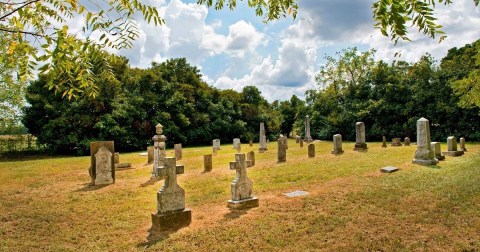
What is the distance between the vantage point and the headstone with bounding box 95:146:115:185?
13.2 meters

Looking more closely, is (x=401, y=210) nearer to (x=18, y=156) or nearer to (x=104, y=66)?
(x=104, y=66)

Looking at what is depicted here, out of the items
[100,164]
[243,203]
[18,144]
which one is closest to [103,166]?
[100,164]

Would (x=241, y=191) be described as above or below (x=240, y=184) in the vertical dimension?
below

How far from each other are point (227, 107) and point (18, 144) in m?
23.4

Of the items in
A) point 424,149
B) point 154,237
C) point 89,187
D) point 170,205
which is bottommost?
point 154,237

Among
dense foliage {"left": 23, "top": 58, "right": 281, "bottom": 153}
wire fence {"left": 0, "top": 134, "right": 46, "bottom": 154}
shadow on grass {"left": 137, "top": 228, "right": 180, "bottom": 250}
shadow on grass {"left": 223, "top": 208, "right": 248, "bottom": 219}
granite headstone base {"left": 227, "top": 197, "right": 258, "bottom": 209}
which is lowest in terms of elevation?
shadow on grass {"left": 137, "top": 228, "right": 180, "bottom": 250}

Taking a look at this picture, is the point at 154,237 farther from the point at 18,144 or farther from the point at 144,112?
the point at 18,144

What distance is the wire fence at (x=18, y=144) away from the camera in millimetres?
30672

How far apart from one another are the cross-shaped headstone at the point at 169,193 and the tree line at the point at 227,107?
57.8 feet

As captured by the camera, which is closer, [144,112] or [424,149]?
[424,149]

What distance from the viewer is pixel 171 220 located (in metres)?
7.69

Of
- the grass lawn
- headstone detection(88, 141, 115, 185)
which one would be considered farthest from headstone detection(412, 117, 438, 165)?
headstone detection(88, 141, 115, 185)

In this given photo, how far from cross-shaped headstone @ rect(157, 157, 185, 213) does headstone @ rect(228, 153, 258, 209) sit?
1.67m

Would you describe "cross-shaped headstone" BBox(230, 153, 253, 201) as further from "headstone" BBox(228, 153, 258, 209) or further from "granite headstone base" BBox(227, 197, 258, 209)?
"granite headstone base" BBox(227, 197, 258, 209)
